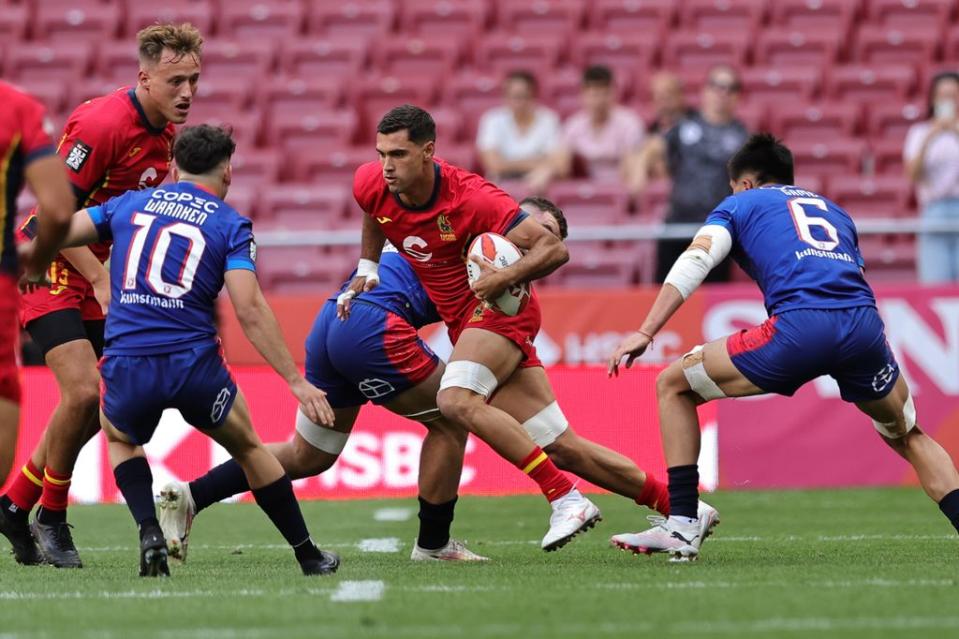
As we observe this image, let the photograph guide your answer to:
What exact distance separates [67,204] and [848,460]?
718 centimetres

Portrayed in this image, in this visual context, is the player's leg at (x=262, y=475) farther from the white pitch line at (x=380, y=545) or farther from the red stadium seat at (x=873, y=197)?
the red stadium seat at (x=873, y=197)

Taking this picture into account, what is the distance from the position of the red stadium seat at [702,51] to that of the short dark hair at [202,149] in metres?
9.95

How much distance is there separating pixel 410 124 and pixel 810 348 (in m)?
2.00

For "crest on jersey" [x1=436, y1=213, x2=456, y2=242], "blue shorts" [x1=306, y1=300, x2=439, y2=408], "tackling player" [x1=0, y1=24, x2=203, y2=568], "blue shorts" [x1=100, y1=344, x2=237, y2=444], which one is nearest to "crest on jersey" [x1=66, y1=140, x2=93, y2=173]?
"tackling player" [x1=0, y1=24, x2=203, y2=568]

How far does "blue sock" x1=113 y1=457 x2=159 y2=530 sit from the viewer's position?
670 cm

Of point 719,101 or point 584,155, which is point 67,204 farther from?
point 584,155

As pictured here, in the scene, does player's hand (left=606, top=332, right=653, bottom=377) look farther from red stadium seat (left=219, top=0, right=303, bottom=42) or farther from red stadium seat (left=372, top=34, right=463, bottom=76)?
red stadium seat (left=219, top=0, right=303, bottom=42)

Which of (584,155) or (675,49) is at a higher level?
(675,49)

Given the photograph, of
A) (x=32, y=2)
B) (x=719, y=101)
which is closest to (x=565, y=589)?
(x=719, y=101)

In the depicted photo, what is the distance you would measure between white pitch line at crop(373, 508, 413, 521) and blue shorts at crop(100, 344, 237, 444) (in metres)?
3.49

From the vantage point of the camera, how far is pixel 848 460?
38.2ft

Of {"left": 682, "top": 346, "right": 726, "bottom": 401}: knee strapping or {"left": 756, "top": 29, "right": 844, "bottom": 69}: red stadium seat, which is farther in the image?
{"left": 756, "top": 29, "right": 844, "bottom": 69}: red stadium seat

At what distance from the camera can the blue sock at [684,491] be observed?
7172 mm

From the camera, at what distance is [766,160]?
7.58m
